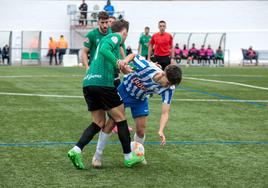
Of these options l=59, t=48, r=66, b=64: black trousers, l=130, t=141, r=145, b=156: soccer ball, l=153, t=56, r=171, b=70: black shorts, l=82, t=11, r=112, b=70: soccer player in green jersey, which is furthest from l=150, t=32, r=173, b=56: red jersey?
l=59, t=48, r=66, b=64: black trousers

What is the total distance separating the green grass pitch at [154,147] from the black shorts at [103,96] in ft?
2.51

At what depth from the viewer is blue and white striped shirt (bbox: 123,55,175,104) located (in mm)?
7219

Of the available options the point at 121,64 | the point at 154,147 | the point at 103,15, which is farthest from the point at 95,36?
the point at 121,64

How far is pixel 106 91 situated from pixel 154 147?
1882 millimetres

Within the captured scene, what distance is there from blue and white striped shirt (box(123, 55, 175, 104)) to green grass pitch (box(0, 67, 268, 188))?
0.89 meters

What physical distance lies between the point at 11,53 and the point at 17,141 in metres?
34.0

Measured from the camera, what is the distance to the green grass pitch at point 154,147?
21.9ft

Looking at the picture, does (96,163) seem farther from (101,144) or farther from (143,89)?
(143,89)

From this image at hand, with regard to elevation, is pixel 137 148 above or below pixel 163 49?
below

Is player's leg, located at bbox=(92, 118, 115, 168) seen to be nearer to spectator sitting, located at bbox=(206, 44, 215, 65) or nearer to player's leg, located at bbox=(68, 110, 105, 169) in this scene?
player's leg, located at bbox=(68, 110, 105, 169)

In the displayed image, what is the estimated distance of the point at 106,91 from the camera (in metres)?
7.12

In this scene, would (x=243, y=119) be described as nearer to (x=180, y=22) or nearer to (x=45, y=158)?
(x=45, y=158)

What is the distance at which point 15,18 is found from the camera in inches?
1917

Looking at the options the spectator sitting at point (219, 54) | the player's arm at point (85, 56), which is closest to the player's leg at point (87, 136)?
the player's arm at point (85, 56)
